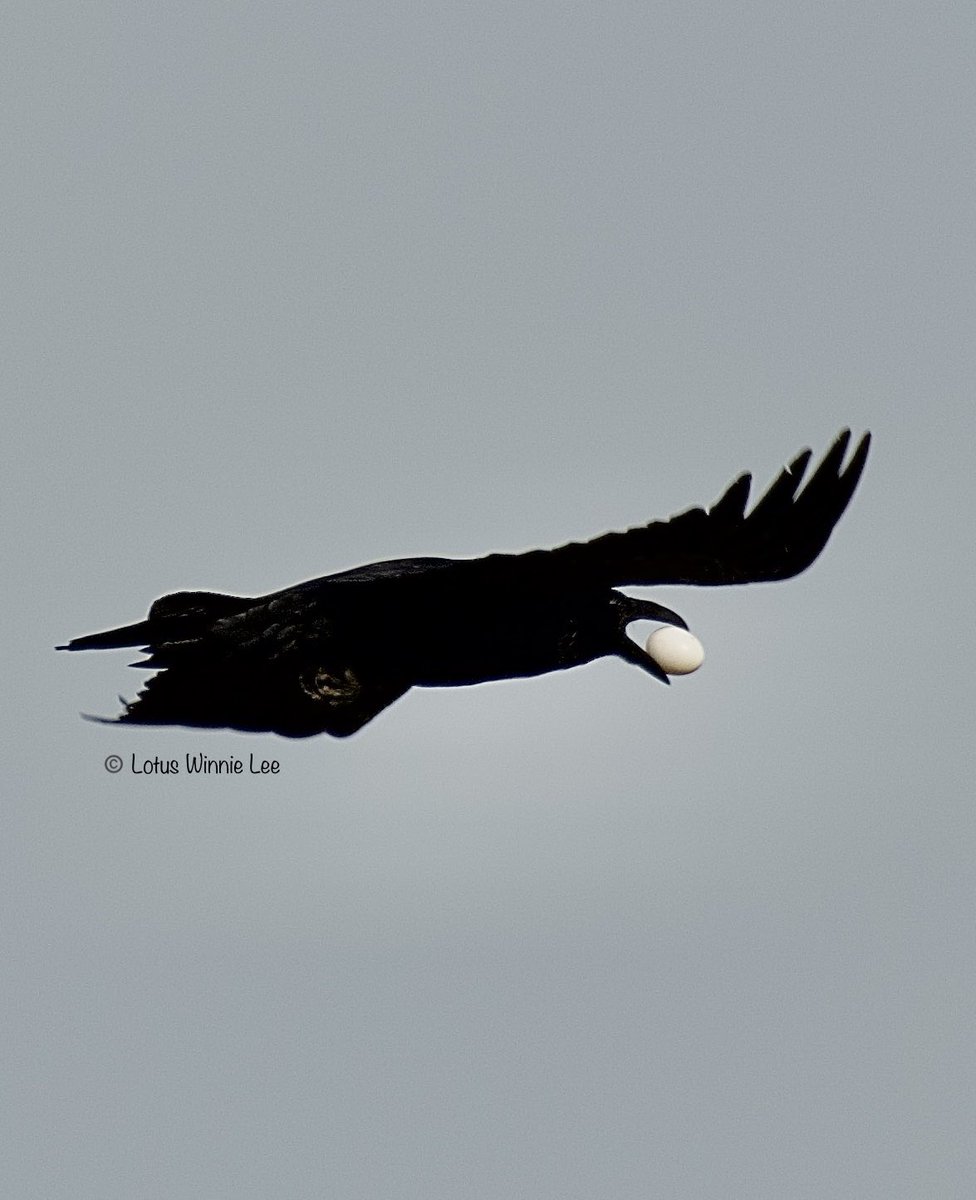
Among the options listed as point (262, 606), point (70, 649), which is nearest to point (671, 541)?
point (262, 606)

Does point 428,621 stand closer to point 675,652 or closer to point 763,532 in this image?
point 675,652

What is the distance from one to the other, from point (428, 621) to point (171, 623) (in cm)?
203

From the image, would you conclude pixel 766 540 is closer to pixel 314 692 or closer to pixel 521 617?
pixel 521 617

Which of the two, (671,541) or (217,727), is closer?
(671,541)

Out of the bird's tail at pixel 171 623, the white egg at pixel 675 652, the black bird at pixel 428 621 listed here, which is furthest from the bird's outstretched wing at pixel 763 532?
the bird's tail at pixel 171 623

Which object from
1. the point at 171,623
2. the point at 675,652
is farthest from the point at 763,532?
the point at 171,623

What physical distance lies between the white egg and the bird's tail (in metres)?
3.11

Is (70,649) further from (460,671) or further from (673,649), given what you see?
(673,649)

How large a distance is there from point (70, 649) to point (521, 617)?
347 centimetres

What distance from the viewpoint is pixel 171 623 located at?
2428 centimetres

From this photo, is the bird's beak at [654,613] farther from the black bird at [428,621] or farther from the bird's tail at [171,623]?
the bird's tail at [171,623]

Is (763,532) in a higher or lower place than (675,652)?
higher

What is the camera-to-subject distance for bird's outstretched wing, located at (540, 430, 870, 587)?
75.2ft

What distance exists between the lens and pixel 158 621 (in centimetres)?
2434
